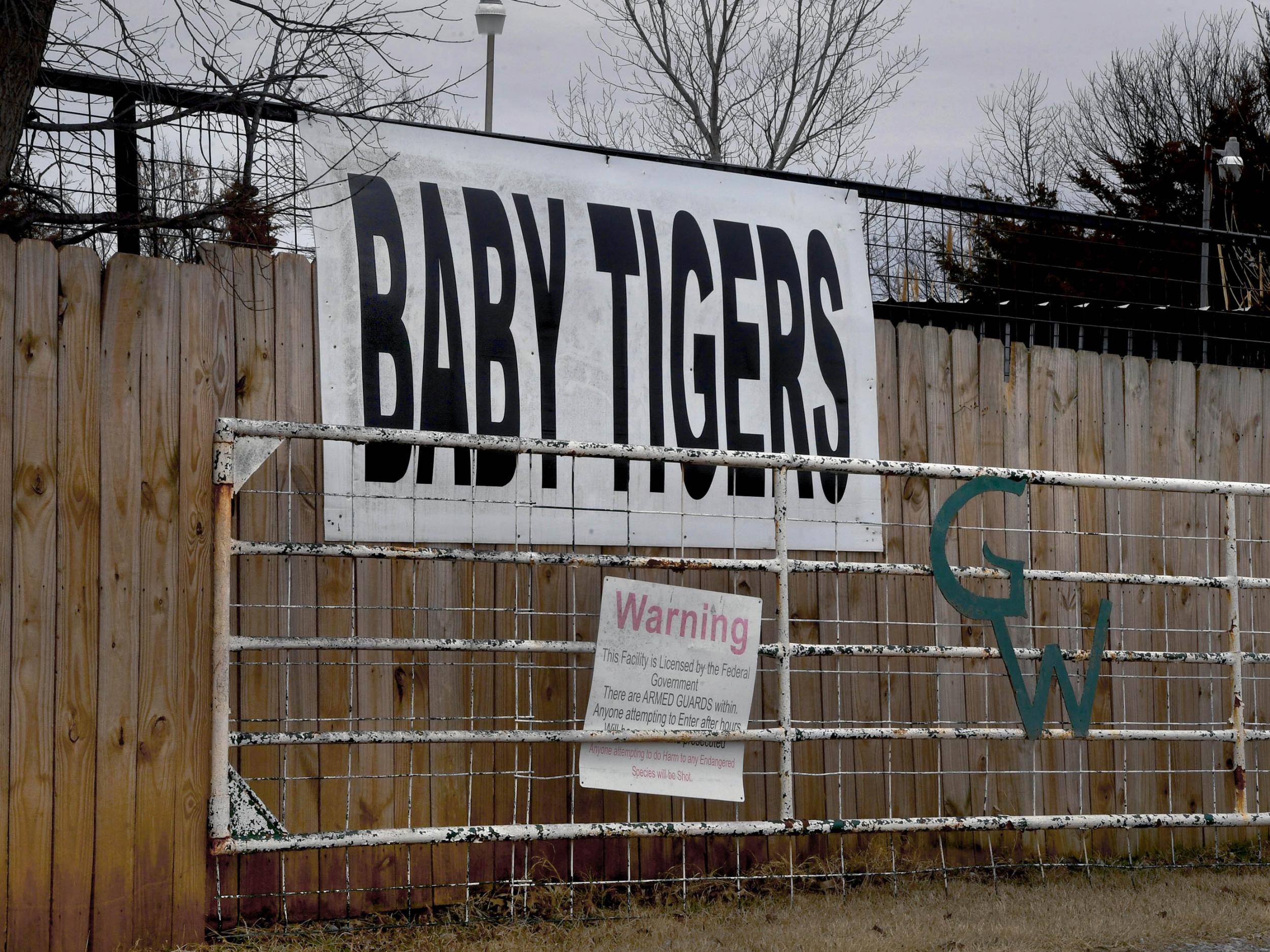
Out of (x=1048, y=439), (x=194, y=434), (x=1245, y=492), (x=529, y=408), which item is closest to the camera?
(x=194, y=434)

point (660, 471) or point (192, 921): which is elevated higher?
point (660, 471)

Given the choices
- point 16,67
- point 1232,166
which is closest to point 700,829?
point 16,67

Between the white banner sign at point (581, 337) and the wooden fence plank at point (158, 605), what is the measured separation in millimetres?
604

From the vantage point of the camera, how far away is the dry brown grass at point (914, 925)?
14.7 ft

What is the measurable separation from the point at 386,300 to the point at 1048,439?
350 cm

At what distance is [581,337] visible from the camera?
550 centimetres

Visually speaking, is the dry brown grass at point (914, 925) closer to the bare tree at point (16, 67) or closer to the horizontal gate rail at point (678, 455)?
the horizontal gate rail at point (678, 455)

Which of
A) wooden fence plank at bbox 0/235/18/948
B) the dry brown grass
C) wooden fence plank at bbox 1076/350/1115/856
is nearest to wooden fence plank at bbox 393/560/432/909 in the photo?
the dry brown grass

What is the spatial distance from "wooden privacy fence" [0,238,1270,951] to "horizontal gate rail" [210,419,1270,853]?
154 mm

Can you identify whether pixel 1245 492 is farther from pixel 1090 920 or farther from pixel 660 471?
pixel 660 471

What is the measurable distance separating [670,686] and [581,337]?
5.34ft

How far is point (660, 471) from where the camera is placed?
5.56 metres

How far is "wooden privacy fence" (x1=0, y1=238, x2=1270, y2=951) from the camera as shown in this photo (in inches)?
168

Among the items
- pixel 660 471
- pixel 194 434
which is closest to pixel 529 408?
pixel 660 471
